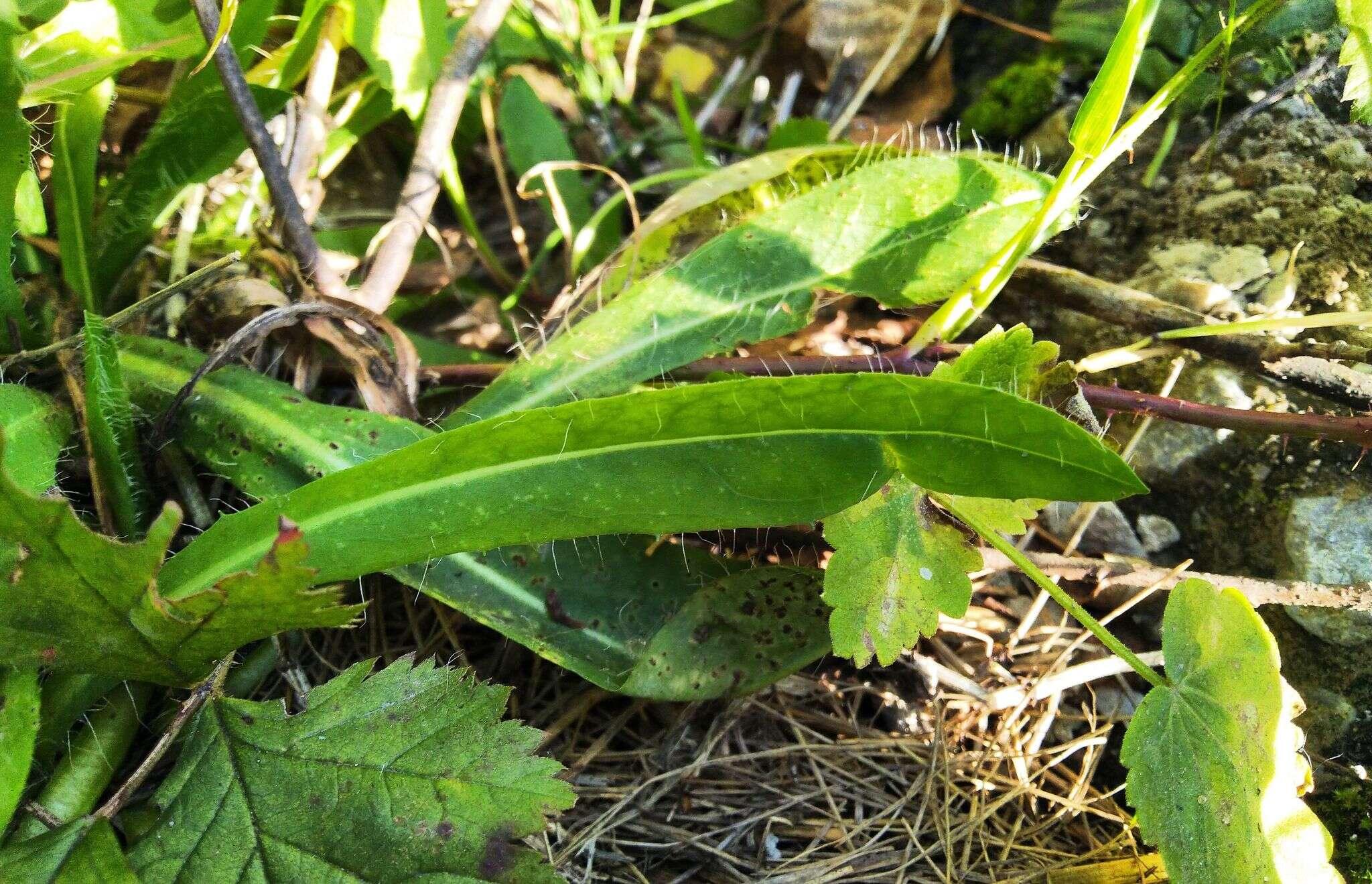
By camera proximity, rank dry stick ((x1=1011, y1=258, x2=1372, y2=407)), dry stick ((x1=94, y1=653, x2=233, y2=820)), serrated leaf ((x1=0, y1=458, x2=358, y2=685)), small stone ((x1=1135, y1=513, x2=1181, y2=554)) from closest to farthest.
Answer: serrated leaf ((x1=0, y1=458, x2=358, y2=685)) → dry stick ((x1=94, y1=653, x2=233, y2=820)) → dry stick ((x1=1011, y1=258, x2=1372, y2=407)) → small stone ((x1=1135, y1=513, x2=1181, y2=554))

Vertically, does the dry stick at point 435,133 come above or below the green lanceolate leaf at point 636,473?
above

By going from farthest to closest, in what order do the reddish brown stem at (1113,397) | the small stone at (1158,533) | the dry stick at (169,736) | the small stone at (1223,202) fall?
the small stone at (1223,202) → the small stone at (1158,533) → the reddish brown stem at (1113,397) → the dry stick at (169,736)

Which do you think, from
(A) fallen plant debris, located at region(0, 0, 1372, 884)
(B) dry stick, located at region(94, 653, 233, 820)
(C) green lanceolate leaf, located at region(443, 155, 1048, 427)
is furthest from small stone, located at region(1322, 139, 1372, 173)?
(B) dry stick, located at region(94, 653, 233, 820)

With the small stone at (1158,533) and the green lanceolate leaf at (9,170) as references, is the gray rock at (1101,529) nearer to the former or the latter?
the small stone at (1158,533)

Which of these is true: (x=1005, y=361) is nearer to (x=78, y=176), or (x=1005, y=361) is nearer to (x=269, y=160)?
(x=269, y=160)

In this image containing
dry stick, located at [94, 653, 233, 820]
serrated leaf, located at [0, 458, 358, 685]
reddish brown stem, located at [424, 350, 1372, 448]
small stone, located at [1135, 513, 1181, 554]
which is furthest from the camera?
small stone, located at [1135, 513, 1181, 554]

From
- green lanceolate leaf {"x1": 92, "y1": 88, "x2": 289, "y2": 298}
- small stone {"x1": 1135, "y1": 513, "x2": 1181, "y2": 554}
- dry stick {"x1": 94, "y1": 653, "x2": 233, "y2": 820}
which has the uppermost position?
green lanceolate leaf {"x1": 92, "y1": 88, "x2": 289, "y2": 298}

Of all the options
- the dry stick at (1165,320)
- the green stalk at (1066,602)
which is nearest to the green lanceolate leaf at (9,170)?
the green stalk at (1066,602)

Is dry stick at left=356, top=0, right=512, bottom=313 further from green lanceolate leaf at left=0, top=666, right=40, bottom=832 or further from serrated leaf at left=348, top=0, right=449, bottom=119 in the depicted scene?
green lanceolate leaf at left=0, top=666, right=40, bottom=832
